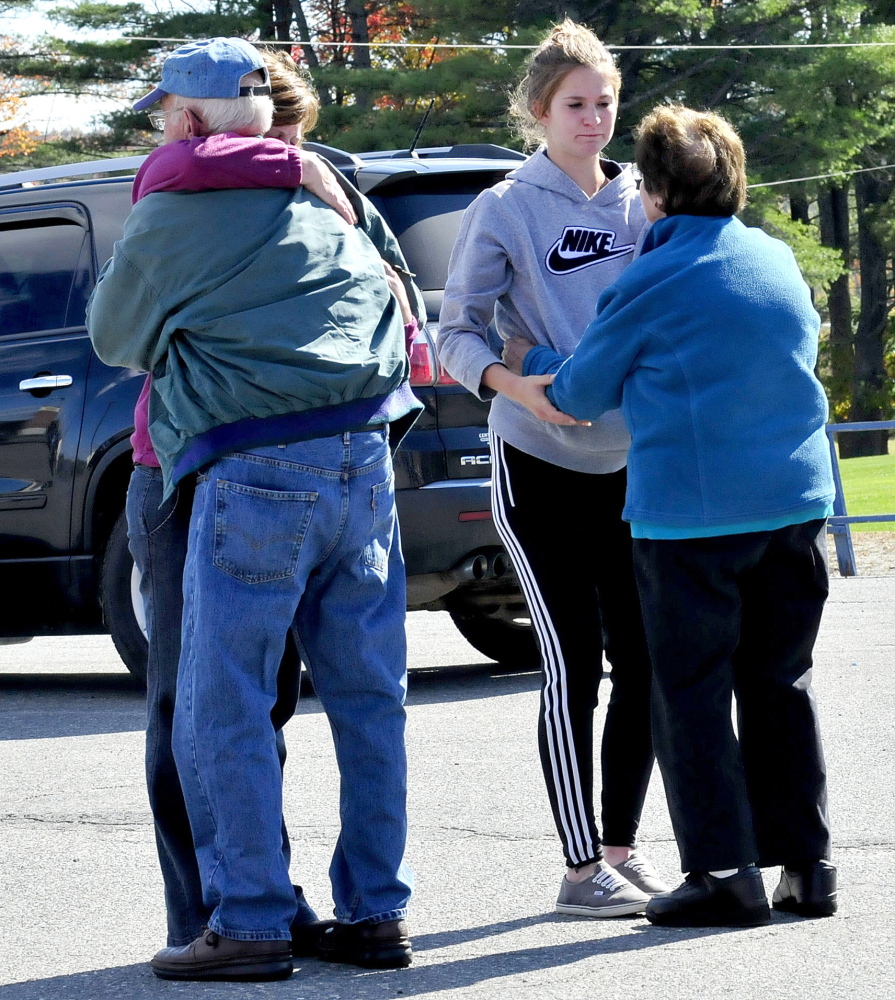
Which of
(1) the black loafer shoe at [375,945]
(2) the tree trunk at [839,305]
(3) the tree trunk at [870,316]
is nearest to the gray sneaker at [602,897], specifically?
(1) the black loafer shoe at [375,945]

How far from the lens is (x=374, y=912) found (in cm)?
330

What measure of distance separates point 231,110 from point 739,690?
1636 mm

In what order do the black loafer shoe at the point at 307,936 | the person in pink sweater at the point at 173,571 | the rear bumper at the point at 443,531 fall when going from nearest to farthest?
the person in pink sweater at the point at 173,571
the black loafer shoe at the point at 307,936
the rear bumper at the point at 443,531

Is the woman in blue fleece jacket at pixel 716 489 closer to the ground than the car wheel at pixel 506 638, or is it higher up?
higher up

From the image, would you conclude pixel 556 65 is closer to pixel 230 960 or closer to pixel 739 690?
pixel 739 690

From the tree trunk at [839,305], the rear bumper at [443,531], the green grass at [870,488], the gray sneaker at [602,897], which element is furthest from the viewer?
the tree trunk at [839,305]

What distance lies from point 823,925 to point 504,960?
0.69m

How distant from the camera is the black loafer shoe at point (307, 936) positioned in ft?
11.1

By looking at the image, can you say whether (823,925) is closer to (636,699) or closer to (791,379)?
(636,699)

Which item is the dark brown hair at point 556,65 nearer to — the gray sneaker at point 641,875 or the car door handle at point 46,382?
the gray sneaker at point 641,875

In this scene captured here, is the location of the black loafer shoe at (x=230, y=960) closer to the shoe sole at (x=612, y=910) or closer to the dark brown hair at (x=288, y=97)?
the shoe sole at (x=612, y=910)

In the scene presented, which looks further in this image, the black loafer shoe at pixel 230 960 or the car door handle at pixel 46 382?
the car door handle at pixel 46 382

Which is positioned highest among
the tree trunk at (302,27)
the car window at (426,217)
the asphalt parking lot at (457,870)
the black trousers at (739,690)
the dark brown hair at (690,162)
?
the tree trunk at (302,27)

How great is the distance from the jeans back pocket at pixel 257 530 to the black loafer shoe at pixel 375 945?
0.74m
